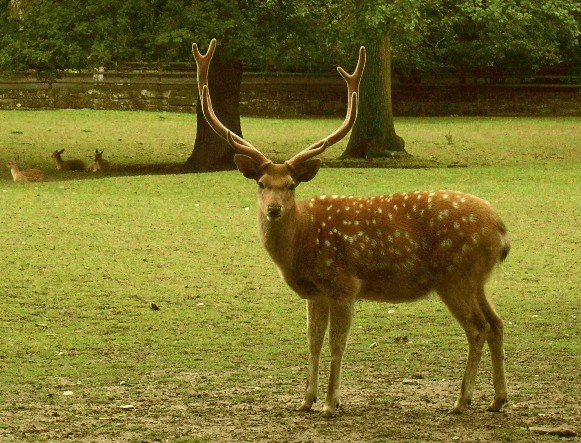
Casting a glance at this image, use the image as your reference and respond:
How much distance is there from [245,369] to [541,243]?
5834 mm

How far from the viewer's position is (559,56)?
115ft

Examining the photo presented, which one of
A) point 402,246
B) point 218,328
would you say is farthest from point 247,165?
point 218,328

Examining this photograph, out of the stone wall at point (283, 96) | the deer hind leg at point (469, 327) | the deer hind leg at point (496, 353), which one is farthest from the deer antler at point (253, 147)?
the stone wall at point (283, 96)

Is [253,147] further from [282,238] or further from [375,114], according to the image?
[375,114]

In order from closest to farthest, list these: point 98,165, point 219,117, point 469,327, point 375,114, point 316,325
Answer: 1. point 469,327
2. point 316,325
3. point 98,165
4. point 219,117
5. point 375,114

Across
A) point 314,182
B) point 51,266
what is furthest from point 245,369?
point 314,182

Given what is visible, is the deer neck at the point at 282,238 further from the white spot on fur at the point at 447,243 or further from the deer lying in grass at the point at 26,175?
the deer lying in grass at the point at 26,175

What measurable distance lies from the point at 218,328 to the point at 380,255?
8.09 feet

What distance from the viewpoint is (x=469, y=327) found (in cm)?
674

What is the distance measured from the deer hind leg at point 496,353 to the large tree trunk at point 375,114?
15.4 m

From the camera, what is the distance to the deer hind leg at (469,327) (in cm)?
670

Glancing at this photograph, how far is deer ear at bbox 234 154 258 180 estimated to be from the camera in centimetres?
689

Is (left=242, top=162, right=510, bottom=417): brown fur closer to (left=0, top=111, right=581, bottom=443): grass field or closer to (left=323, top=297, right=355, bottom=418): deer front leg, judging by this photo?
(left=323, top=297, right=355, bottom=418): deer front leg

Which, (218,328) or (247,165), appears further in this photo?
(218,328)
